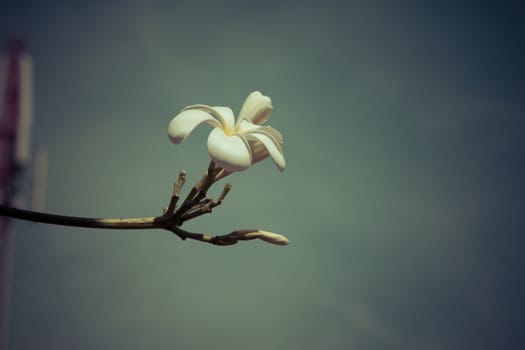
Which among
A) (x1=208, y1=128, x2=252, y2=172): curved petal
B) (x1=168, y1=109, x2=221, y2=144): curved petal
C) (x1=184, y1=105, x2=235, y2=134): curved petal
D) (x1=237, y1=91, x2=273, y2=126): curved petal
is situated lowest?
(x1=208, y1=128, x2=252, y2=172): curved petal

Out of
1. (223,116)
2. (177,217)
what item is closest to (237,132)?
(223,116)

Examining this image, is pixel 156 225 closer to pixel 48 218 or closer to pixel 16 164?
pixel 48 218

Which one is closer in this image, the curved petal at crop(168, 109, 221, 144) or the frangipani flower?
the curved petal at crop(168, 109, 221, 144)

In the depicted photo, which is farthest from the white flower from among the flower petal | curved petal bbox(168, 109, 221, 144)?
the flower petal

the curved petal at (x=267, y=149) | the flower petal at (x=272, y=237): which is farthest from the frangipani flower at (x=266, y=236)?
the curved petal at (x=267, y=149)

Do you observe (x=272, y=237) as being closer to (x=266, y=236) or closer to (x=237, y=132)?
(x=266, y=236)

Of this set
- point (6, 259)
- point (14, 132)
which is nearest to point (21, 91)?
point (14, 132)

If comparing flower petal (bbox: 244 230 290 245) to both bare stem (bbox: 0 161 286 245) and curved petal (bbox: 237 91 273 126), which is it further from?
curved petal (bbox: 237 91 273 126)

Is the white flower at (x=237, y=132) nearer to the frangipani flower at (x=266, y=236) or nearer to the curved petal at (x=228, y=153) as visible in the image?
the curved petal at (x=228, y=153)
